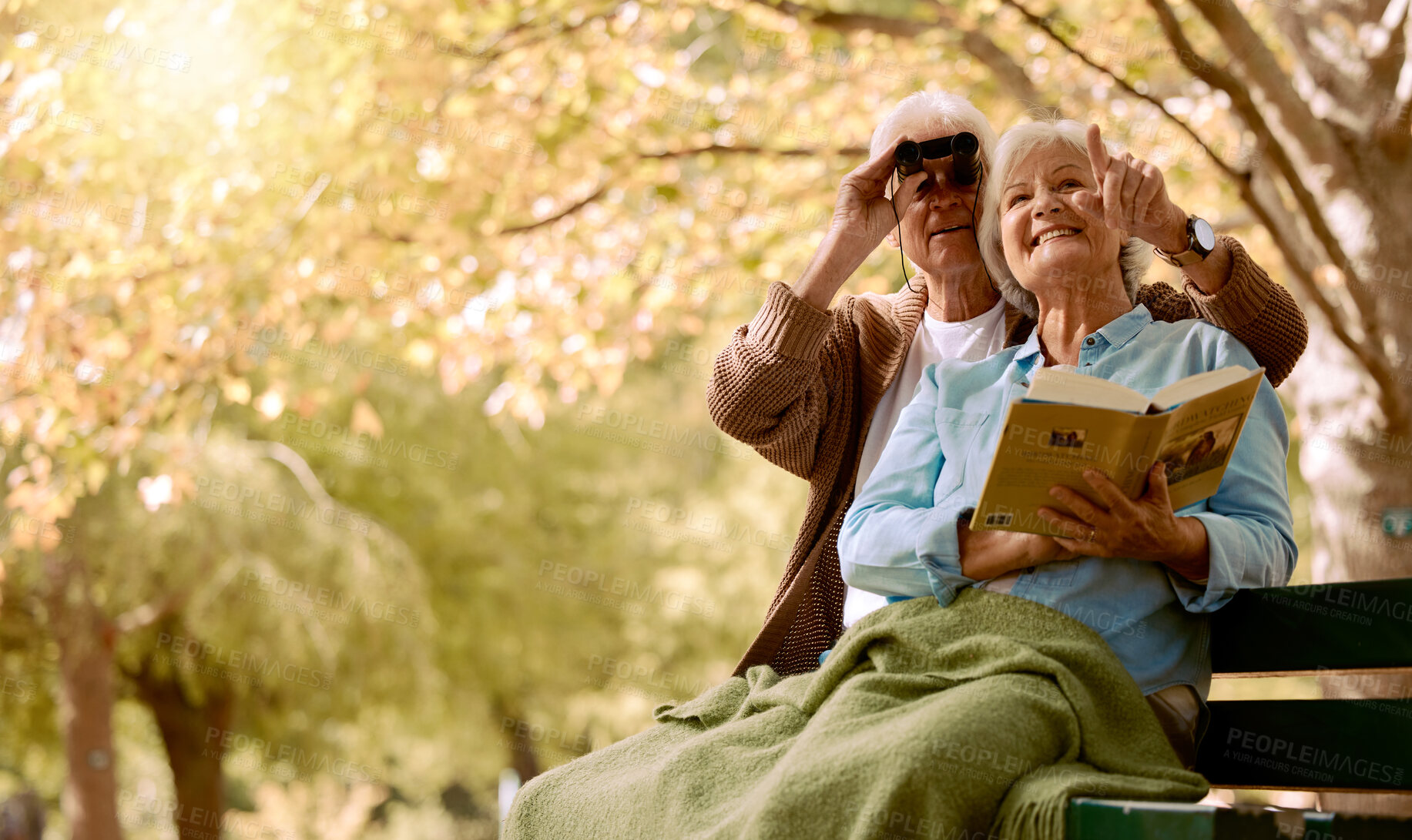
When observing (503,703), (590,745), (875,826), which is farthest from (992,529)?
(590,745)

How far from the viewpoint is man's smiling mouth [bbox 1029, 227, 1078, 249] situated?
2270 mm

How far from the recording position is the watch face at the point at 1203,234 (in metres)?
2.26

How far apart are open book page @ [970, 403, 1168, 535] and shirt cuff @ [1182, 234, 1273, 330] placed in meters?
0.61

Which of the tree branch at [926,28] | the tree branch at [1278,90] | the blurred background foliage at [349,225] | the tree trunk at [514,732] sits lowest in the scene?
the tree trunk at [514,732]

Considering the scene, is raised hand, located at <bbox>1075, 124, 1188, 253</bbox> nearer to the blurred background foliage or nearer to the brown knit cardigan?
the brown knit cardigan

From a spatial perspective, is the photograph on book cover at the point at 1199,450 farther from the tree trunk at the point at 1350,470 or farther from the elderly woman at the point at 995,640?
the tree trunk at the point at 1350,470

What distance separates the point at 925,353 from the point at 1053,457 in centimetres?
107

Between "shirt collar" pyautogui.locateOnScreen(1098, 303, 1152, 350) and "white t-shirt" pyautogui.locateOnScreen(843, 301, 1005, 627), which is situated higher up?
"shirt collar" pyautogui.locateOnScreen(1098, 303, 1152, 350)

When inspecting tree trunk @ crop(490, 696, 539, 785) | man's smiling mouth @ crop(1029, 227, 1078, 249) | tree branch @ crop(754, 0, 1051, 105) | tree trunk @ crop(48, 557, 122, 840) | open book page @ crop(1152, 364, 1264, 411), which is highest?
open book page @ crop(1152, 364, 1264, 411)

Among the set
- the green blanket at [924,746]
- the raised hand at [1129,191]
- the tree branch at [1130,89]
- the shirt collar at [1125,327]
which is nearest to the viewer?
the green blanket at [924,746]

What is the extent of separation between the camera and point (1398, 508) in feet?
13.3

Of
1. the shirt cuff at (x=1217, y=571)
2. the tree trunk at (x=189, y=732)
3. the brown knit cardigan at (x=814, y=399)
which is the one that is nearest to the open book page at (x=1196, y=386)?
the shirt cuff at (x=1217, y=571)

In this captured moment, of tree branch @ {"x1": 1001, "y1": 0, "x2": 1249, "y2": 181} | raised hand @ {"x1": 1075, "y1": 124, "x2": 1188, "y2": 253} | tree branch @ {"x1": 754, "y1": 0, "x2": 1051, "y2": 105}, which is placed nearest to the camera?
raised hand @ {"x1": 1075, "y1": 124, "x2": 1188, "y2": 253}

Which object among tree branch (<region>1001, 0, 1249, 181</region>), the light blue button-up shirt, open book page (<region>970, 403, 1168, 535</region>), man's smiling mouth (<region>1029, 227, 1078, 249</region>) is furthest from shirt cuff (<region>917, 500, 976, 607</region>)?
tree branch (<region>1001, 0, 1249, 181</region>)
